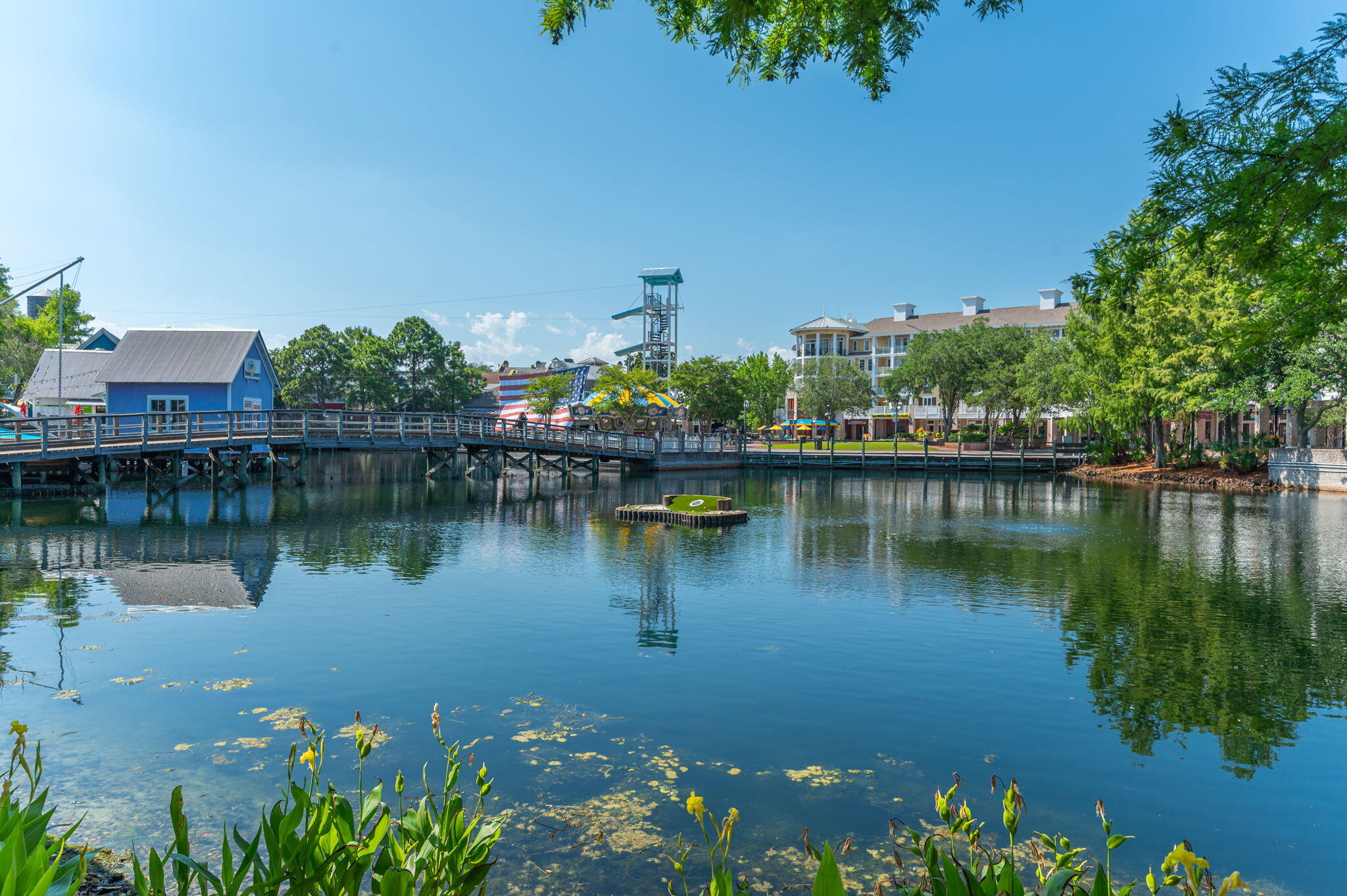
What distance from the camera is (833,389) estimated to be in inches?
3356

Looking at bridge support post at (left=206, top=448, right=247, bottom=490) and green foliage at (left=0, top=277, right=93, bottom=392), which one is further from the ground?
green foliage at (left=0, top=277, right=93, bottom=392)

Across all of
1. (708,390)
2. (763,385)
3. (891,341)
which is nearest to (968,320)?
(891,341)

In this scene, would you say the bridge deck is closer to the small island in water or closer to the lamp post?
the lamp post

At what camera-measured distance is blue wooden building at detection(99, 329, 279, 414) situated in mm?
42656

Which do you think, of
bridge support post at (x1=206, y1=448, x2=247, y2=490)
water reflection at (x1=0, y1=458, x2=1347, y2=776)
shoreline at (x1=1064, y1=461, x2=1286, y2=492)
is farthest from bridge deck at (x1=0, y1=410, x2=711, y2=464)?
shoreline at (x1=1064, y1=461, x2=1286, y2=492)

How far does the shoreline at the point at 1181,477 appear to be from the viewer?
44562 mm

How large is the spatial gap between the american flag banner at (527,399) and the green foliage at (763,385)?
21.8 metres

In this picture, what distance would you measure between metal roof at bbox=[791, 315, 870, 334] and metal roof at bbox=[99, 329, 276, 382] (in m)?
73.0

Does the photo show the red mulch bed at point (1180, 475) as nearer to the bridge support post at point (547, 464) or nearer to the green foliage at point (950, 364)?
the green foliage at point (950, 364)

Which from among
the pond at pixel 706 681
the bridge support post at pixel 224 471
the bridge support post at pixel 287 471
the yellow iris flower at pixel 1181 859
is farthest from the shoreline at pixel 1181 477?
the yellow iris flower at pixel 1181 859

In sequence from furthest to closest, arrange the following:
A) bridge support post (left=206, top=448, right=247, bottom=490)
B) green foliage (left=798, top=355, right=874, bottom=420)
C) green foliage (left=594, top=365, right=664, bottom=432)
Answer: green foliage (left=798, top=355, right=874, bottom=420)
green foliage (left=594, top=365, right=664, bottom=432)
bridge support post (left=206, top=448, right=247, bottom=490)

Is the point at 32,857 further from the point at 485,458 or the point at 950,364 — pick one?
the point at 950,364

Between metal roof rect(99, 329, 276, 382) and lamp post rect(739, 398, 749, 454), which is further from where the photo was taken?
lamp post rect(739, 398, 749, 454)

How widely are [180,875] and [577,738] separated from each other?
16.6 feet
